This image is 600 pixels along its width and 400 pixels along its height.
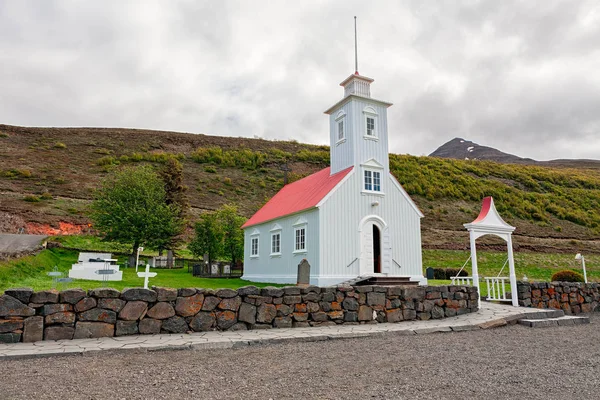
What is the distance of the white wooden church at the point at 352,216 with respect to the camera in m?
17.2

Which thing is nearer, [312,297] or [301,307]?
[301,307]

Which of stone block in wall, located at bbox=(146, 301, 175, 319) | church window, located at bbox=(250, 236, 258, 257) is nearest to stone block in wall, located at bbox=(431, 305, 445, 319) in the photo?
stone block in wall, located at bbox=(146, 301, 175, 319)

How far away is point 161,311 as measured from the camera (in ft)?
29.5

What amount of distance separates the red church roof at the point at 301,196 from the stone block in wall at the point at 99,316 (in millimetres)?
9830

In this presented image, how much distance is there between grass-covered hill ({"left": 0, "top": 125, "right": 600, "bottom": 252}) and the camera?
1529 inches

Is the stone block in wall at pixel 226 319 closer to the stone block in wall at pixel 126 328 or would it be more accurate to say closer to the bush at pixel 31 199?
the stone block in wall at pixel 126 328

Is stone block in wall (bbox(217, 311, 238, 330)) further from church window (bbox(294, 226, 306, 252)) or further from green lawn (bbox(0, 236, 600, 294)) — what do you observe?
green lawn (bbox(0, 236, 600, 294))

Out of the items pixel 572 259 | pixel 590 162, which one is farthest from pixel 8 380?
pixel 590 162

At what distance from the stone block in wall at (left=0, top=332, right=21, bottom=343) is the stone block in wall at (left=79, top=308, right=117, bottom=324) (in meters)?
1.05

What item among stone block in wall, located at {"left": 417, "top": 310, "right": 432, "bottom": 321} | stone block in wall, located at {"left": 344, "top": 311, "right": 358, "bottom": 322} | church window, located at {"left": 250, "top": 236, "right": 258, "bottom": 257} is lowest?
stone block in wall, located at {"left": 417, "top": 310, "right": 432, "bottom": 321}

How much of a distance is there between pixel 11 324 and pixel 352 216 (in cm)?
1262

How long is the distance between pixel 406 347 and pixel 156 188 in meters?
26.0

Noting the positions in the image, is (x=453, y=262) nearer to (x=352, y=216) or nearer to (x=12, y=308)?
(x=352, y=216)

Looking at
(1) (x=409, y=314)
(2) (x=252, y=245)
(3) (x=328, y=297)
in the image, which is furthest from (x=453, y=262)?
(3) (x=328, y=297)
